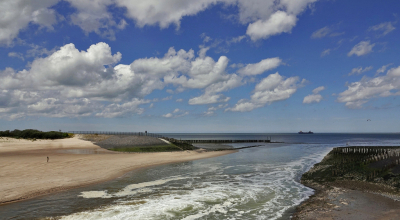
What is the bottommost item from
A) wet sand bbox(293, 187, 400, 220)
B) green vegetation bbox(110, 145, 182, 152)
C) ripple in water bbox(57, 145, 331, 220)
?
ripple in water bbox(57, 145, 331, 220)

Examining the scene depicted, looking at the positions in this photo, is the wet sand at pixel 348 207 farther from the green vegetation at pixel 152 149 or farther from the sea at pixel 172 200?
the green vegetation at pixel 152 149

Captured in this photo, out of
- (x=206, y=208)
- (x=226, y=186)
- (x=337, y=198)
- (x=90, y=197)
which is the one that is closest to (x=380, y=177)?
(x=337, y=198)

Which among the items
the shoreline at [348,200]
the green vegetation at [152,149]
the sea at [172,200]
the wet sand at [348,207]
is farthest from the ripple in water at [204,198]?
the green vegetation at [152,149]

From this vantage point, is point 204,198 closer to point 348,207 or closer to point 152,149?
point 348,207

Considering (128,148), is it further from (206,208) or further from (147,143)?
(206,208)

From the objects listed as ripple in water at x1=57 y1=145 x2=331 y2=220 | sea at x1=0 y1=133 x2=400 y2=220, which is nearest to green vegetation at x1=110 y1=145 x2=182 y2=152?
sea at x1=0 y1=133 x2=400 y2=220

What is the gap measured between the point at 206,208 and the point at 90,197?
973 centimetres

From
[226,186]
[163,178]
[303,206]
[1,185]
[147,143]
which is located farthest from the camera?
[147,143]

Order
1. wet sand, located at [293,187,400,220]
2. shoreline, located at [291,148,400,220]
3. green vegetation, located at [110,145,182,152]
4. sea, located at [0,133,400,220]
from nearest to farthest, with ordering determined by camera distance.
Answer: wet sand, located at [293,187,400,220]
shoreline, located at [291,148,400,220]
sea, located at [0,133,400,220]
green vegetation, located at [110,145,182,152]

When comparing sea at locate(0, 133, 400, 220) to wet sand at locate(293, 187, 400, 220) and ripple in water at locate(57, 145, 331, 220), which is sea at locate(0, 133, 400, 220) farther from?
wet sand at locate(293, 187, 400, 220)

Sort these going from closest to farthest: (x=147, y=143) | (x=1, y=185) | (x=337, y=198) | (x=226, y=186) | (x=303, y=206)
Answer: (x=303, y=206)
(x=337, y=198)
(x=1, y=185)
(x=226, y=186)
(x=147, y=143)

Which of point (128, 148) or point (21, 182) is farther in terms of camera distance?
point (128, 148)

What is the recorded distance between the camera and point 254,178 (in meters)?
27.2

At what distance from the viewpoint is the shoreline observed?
47.1ft
